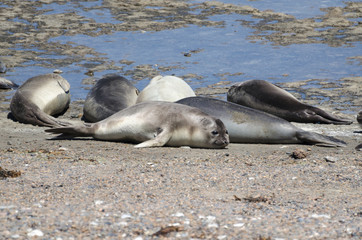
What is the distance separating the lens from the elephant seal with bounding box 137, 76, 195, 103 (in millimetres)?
7405

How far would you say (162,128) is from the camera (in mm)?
6191

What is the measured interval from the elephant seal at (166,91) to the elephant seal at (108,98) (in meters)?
0.24

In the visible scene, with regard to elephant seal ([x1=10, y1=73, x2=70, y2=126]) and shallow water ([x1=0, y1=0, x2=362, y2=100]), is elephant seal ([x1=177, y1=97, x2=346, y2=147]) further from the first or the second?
shallow water ([x1=0, y1=0, x2=362, y2=100])

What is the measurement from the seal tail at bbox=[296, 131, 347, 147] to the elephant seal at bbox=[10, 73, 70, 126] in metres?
2.65

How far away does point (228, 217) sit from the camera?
368 cm

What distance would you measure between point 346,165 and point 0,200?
9.09ft

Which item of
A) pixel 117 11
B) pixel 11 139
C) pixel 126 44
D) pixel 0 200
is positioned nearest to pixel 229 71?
pixel 126 44

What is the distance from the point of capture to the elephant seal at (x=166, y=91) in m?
7.41

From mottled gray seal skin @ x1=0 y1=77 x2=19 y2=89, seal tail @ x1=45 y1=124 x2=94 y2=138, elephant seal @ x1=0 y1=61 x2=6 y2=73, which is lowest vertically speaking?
mottled gray seal skin @ x1=0 y1=77 x2=19 y2=89

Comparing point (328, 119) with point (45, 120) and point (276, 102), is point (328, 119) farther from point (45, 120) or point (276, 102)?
point (45, 120)

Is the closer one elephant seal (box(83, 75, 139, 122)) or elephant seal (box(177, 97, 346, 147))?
elephant seal (box(177, 97, 346, 147))

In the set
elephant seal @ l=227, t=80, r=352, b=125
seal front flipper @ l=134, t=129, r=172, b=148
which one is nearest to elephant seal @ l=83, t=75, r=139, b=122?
seal front flipper @ l=134, t=129, r=172, b=148

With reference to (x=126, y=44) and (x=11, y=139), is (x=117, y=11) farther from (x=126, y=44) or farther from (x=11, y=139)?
(x=11, y=139)

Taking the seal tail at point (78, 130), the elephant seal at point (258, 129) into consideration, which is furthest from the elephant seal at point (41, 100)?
the elephant seal at point (258, 129)
